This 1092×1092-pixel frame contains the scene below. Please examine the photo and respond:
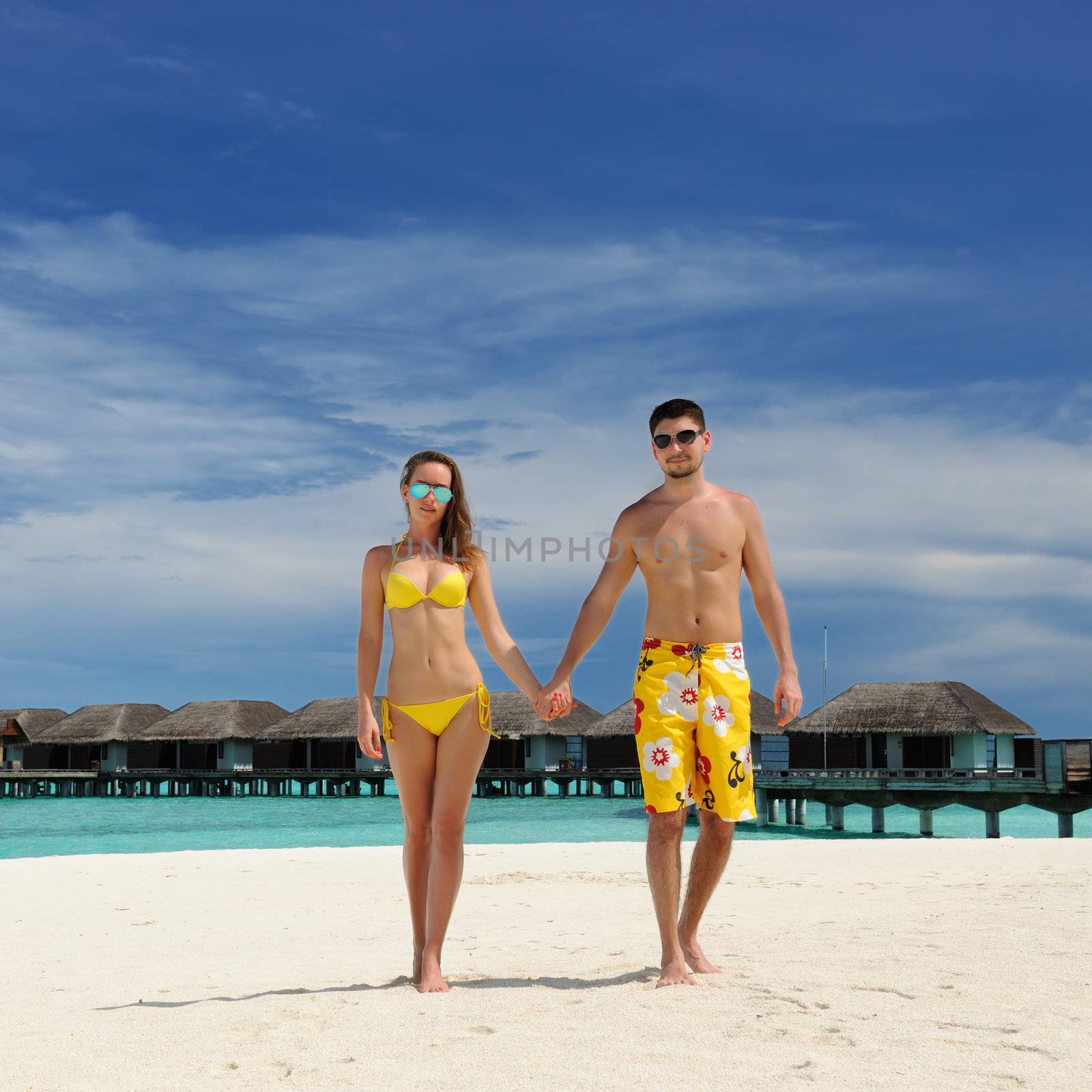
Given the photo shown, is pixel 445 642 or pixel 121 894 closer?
pixel 445 642

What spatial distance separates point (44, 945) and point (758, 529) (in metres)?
5.74

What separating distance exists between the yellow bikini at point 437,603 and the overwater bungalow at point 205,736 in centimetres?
5266

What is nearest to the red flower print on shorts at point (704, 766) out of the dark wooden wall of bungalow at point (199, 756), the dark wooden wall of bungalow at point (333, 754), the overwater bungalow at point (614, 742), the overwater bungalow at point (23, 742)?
the overwater bungalow at point (614, 742)

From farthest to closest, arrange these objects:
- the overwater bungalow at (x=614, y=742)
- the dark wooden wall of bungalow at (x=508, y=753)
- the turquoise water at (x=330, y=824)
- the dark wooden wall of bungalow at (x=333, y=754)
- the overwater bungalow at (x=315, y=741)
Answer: the dark wooden wall of bungalow at (x=333, y=754)
the overwater bungalow at (x=315, y=741)
the dark wooden wall of bungalow at (x=508, y=753)
the overwater bungalow at (x=614, y=742)
the turquoise water at (x=330, y=824)

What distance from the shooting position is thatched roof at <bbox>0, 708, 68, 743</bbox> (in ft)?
206

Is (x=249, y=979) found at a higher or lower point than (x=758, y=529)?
lower

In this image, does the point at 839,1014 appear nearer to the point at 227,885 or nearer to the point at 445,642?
the point at 445,642

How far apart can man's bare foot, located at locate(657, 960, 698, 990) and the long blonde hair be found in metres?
1.87

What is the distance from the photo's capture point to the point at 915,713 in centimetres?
3678

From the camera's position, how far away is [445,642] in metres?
4.88

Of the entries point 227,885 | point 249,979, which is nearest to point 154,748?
point 227,885

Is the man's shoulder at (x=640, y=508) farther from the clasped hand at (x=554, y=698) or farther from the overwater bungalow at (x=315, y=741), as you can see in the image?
the overwater bungalow at (x=315, y=741)

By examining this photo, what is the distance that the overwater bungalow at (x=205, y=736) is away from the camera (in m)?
56.1

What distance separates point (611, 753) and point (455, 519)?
43576 mm
